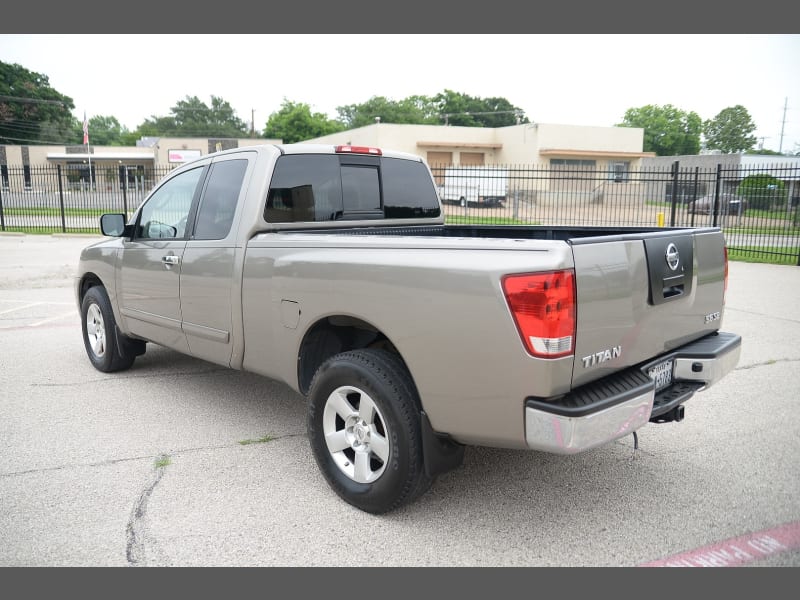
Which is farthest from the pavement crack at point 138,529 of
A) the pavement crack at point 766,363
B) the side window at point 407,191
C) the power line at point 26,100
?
the power line at point 26,100

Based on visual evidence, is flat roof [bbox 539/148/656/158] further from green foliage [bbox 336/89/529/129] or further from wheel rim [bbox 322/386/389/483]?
green foliage [bbox 336/89/529/129]

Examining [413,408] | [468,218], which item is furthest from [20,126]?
[413,408]

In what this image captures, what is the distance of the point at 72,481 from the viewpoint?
368 cm

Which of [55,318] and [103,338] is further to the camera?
[55,318]

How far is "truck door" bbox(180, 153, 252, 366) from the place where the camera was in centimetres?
412

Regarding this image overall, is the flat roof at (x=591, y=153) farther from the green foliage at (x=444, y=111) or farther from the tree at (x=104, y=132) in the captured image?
the tree at (x=104, y=132)

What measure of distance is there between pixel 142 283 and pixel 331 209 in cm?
179

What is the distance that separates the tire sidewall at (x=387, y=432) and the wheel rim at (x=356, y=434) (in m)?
0.03

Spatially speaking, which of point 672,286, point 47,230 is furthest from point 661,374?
point 47,230

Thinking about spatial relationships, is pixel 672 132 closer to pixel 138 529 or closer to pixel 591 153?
pixel 591 153

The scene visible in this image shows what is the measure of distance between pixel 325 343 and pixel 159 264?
71.1 inches

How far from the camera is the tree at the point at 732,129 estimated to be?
313ft

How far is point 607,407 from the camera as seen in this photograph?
2688mm

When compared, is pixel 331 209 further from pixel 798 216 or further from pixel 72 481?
pixel 798 216
